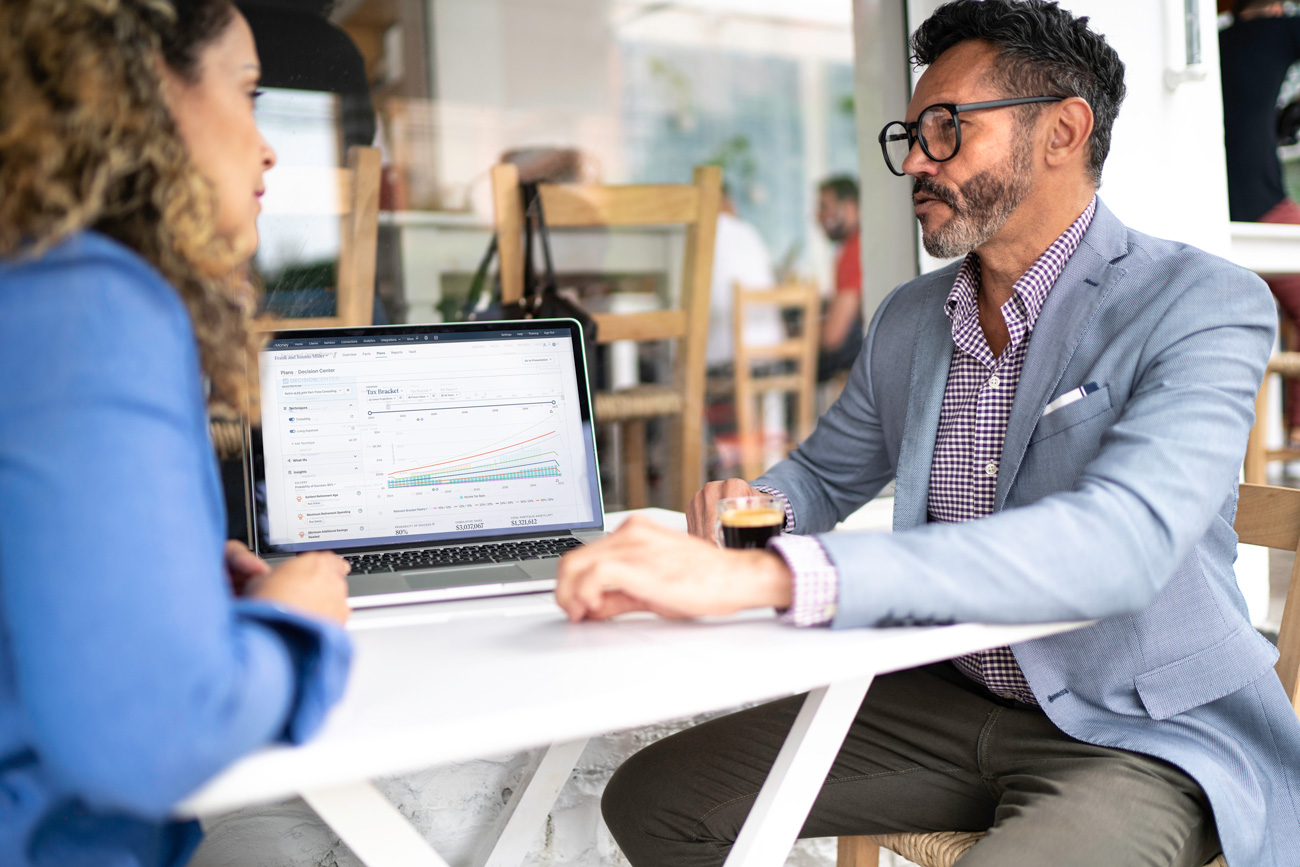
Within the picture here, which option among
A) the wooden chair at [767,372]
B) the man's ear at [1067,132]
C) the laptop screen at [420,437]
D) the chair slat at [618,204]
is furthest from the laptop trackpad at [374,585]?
the wooden chair at [767,372]

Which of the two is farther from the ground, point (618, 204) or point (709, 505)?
point (618, 204)

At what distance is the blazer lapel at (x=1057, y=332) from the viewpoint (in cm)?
115

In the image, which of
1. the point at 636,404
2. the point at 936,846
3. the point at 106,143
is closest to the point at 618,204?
the point at 636,404

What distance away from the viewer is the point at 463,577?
3.55ft

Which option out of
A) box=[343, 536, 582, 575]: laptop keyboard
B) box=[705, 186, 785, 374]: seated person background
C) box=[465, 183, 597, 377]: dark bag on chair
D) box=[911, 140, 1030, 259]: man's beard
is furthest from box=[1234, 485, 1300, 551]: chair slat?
box=[705, 186, 785, 374]: seated person background

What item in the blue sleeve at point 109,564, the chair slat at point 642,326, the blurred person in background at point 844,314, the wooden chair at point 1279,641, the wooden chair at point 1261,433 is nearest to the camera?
the blue sleeve at point 109,564

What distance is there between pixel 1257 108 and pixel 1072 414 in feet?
8.21

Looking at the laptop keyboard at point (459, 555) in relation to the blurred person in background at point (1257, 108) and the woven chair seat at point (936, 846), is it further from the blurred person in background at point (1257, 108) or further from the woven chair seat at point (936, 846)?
the blurred person in background at point (1257, 108)

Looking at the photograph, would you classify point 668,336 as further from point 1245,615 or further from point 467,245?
point 1245,615

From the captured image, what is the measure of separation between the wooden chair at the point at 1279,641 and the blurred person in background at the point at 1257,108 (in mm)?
2125

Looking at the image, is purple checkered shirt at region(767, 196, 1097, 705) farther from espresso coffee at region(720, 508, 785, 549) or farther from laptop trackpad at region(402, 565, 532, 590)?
laptop trackpad at region(402, 565, 532, 590)

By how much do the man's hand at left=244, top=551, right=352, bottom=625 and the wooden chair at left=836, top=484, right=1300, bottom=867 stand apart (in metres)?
0.72

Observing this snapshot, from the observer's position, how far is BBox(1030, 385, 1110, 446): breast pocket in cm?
110

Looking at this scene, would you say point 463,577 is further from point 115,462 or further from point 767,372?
point 767,372
